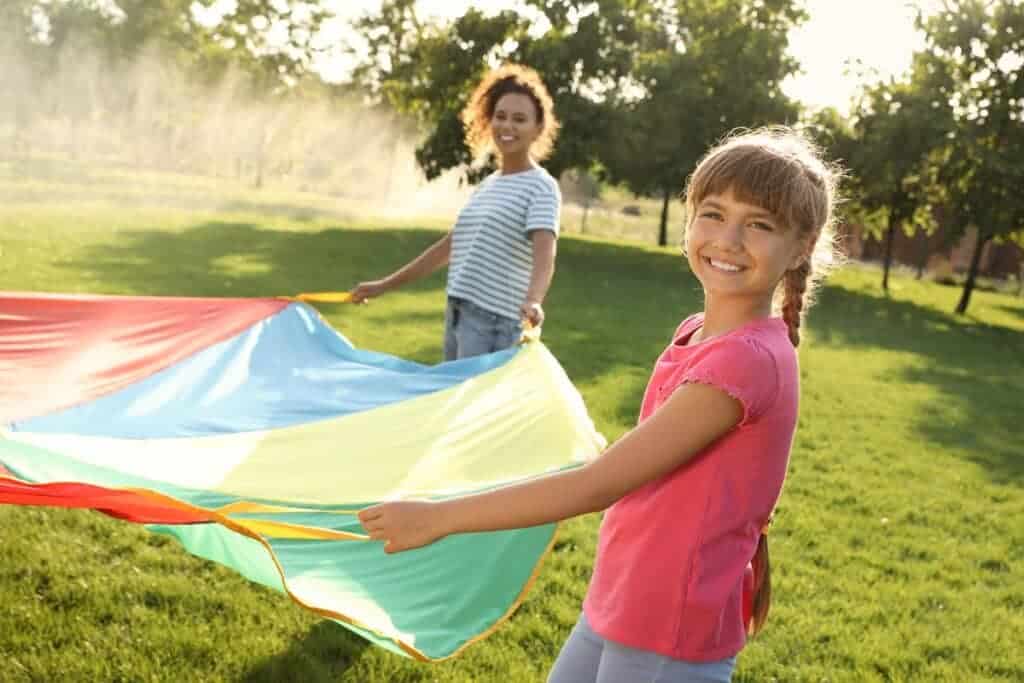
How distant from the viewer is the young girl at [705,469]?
1.40m

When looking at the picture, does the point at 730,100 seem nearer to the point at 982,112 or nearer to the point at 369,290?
the point at 982,112

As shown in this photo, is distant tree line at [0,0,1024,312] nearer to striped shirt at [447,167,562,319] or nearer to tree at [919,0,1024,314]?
tree at [919,0,1024,314]

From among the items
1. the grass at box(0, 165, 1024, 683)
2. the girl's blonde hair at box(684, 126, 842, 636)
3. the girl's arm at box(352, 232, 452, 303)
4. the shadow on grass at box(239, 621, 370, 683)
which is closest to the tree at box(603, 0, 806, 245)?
the grass at box(0, 165, 1024, 683)

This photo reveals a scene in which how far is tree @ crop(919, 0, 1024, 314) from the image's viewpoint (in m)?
15.3

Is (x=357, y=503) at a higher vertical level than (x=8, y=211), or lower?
higher

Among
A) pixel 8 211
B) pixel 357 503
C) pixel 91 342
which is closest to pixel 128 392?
pixel 91 342

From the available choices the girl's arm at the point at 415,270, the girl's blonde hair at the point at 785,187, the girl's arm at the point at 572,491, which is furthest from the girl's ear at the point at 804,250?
the girl's arm at the point at 415,270

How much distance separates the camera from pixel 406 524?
1.39m

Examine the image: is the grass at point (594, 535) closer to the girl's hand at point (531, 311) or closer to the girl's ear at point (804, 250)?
the girl's hand at point (531, 311)

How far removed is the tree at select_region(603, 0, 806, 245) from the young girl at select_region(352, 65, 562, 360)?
14.7 metres

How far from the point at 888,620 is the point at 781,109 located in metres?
16.0

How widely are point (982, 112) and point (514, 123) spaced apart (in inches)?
590

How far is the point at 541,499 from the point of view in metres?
1.39

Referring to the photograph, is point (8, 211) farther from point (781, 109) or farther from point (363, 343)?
point (781, 109)
